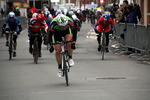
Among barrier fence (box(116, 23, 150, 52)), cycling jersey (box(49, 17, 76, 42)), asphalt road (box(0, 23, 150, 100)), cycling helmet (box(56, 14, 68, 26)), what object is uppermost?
cycling helmet (box(56, 14, 68, 26))

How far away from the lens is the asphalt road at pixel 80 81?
31.5 ft

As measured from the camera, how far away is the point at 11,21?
62.0ft

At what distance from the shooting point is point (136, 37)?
19.0 metres

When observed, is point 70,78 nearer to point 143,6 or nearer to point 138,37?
point 138,37

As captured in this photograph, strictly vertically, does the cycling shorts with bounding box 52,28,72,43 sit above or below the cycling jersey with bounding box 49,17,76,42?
below

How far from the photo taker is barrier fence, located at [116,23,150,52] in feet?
57.3

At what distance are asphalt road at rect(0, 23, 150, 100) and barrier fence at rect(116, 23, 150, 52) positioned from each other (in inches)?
31.6

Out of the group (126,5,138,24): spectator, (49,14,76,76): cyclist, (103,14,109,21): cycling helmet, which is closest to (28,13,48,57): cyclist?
(103,14,109,21): cycling helmet

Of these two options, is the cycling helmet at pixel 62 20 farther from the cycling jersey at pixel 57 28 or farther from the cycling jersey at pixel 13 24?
the cycling jersey at pixel 13 24

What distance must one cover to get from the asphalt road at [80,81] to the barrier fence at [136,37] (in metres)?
0.80

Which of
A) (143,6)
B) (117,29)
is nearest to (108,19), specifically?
(117,29)

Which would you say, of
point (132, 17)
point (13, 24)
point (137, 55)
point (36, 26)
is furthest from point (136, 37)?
point (13, 24)

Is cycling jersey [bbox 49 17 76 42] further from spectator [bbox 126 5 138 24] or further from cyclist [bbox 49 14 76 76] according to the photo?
spectator [bbox 126 5 138 24]

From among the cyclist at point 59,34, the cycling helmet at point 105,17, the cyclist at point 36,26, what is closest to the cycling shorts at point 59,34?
the cyclist at point 59,34
